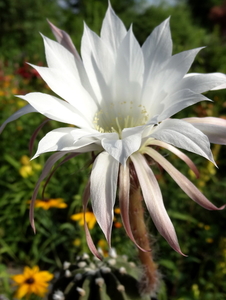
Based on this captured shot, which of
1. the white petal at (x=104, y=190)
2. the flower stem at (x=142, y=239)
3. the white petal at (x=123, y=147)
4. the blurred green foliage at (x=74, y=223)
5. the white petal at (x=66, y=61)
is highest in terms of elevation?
the white petal at (x=66, y=61)

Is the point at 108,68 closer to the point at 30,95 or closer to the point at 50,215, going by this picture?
the point at 30,95

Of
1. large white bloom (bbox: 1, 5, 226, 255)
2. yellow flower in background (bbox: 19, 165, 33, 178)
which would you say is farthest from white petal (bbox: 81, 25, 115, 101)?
yellow flower in background (bbox: 19, 165, 33, 178)

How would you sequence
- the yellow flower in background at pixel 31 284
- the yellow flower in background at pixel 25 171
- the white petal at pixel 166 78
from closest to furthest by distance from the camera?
the white petal at pixel 166 78, the yellow flower in background at pixel 31 284, the yellow flower in background at pixel 25 171

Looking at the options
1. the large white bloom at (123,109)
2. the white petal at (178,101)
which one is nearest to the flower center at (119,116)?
the large white bloom at (123,109)

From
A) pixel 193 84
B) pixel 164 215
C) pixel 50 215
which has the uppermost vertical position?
pixel 193 84

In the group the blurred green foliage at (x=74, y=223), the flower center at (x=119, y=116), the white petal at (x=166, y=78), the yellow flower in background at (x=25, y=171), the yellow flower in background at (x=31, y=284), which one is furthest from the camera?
the yellow flower in background at (x=25, y=171)

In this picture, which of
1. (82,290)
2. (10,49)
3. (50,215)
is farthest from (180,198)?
(10,49)

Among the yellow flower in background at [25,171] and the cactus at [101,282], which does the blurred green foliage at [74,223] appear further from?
the cactus at [101,282]
